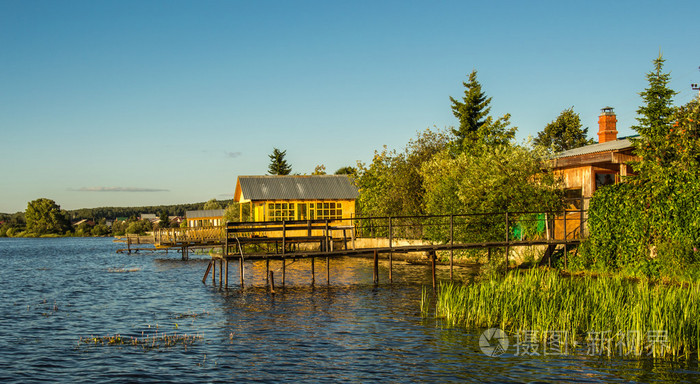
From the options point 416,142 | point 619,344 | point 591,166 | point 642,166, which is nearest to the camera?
point 619,344

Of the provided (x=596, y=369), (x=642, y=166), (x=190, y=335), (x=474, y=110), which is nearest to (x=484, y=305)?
(x=596, y=369)

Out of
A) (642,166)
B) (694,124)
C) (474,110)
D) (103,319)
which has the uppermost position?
(474,110)

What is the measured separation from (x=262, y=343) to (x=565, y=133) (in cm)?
6118

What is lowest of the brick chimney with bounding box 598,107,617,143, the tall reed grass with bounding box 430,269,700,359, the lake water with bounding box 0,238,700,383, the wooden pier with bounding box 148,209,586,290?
the lake water with bounding box 0,238,700,383

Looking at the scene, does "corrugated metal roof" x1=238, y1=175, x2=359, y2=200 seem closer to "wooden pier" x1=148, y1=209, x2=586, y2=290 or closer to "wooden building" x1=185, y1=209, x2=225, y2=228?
"wooden pier" x1=148, y1=209, x2=586, y2=290

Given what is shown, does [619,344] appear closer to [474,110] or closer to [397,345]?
[397,345]

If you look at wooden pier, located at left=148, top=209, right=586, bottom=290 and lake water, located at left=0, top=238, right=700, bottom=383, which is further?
wooden pier, located at left=148, top=209, right=586, bottom=290

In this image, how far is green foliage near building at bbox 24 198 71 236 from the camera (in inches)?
6836

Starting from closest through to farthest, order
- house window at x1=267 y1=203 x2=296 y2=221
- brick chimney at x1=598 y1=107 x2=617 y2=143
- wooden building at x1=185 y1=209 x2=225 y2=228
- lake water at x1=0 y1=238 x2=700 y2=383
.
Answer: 1. lake water at x1=0 y1=238 x2=700 y2=383
2. brick chimney at x1=598 y1=107 x2=617 y2=143
3. house window at x1=267 y1=203 x2=296 y2=221
4. wooden building at x1=185 y1=209 x2=225 y2=228

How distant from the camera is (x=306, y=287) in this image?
1076 inches

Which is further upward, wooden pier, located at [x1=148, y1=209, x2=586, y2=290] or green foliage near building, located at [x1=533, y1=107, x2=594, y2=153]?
green foliage near building, located at [x1=533, y1=107, x2=594, y2=153]

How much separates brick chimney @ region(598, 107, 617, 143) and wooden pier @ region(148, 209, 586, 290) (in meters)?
10.8

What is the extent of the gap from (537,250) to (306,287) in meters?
11.7

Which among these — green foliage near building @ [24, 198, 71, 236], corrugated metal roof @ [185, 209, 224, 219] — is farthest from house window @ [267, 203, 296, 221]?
green foliage near building @ [24, 198, 71, 236]
